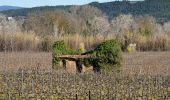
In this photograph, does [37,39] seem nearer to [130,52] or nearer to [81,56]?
[130,52]

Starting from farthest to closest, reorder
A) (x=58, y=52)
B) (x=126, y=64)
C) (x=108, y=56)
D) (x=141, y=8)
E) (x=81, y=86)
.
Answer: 1. (x=141, y=8)
2. (x=126, y=64)
3. (x=58, y=52)
4. (x=108, y=56)
5. (x=81, y=86)

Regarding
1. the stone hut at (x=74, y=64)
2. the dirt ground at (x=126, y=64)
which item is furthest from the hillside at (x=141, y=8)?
the stone hut at (x=74, y=64)

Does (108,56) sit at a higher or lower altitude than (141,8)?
lower

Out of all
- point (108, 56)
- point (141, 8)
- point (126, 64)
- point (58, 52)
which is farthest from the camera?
point (141, 8)

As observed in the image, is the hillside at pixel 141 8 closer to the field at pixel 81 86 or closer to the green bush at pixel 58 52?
the green bush at pixel 58 52

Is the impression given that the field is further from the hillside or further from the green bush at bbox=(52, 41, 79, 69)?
the hillside

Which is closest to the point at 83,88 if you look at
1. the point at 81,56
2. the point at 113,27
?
the point at 81,56

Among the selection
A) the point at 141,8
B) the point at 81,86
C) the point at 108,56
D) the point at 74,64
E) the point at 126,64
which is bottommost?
the point at 126,64

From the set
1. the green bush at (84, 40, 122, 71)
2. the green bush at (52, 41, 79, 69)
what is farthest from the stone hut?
the green bush at (84, 40, 122, 71)

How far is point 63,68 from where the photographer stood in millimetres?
24188

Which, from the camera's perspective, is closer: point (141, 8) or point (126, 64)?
point (126, 64)

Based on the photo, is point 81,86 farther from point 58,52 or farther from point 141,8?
point 141,8

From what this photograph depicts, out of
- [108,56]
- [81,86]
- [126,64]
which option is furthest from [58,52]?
[126,64]

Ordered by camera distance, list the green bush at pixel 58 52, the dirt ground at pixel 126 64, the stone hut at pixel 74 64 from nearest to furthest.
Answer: the stone hut at pixel 74 64
the green bush at pixel 58 52
the dirt ground at pixel 126 64
